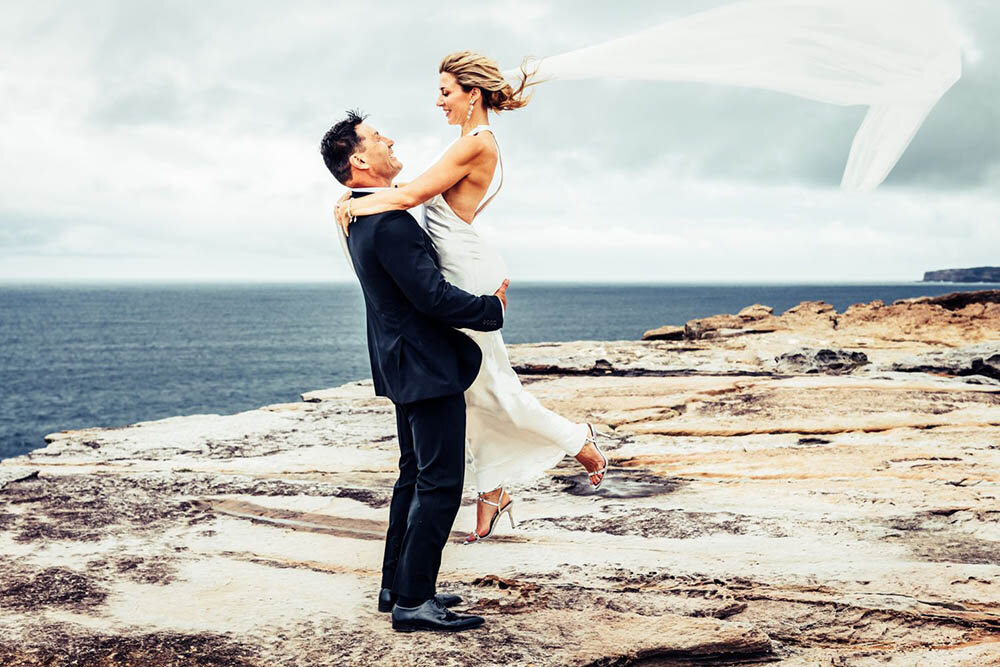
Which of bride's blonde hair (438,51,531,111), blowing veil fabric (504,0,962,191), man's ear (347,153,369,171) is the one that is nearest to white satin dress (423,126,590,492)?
bride's blonde hair (438,51,531,111)

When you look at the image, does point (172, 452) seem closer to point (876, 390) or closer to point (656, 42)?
point (656, 42)

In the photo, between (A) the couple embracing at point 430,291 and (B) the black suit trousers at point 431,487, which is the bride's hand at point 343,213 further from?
(B) the black suit trousers at point 431,487

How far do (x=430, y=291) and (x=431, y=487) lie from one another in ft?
2.87

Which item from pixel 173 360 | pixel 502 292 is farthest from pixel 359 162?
pixel 173 360

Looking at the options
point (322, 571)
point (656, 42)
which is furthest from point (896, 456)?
point (322, 571)

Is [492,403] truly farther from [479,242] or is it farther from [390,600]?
[390,600]

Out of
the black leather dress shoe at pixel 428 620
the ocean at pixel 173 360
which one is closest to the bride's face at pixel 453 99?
the black leather dress shoe at pixel 428 620

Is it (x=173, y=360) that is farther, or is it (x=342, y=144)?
(x=173, y=360)

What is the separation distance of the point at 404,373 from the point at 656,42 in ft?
8.18

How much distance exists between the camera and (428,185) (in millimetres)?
3645

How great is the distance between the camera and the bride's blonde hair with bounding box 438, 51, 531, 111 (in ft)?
12.6

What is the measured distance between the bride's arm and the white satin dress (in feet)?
0.46

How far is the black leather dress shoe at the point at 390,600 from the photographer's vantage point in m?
4.02

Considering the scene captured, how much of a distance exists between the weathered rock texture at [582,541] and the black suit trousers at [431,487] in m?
0.28
